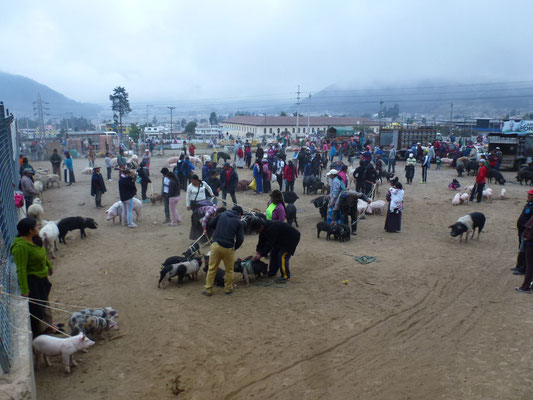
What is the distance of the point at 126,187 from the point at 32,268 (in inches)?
252

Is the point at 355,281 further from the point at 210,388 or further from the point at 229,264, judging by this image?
the point at 210,388

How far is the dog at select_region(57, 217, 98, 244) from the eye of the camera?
409 inches

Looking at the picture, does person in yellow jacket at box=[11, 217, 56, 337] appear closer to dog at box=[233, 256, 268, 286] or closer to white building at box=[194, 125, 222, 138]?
dog at box=[233, 256, 268, 286]

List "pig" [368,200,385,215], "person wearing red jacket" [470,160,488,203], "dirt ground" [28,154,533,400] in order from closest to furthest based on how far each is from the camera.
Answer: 1. "dirt ground" [28,154,533,400]
2. "pig" [368,200,385,215]
3. "person wearing red jacket" [470,160,488,203]

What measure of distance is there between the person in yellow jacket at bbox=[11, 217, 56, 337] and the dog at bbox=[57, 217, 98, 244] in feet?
16.9

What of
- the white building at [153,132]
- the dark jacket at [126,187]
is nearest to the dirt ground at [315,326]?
the dark jacket at [126,187]

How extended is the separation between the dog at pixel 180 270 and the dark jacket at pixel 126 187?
451 centimetres

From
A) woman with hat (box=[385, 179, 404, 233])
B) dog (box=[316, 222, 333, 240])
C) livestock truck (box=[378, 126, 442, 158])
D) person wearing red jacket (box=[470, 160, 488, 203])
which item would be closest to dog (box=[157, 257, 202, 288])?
dog (box=[316, 222, 333, 240])

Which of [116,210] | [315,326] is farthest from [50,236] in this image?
[315,326]

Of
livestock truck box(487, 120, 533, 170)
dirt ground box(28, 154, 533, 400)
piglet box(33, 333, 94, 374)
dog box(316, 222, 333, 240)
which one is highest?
livestock truck box(487, 120, 533, 170)

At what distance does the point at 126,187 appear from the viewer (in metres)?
11.6

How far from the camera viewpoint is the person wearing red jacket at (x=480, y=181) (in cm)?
1477

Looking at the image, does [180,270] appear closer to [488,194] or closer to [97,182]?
[97,182]

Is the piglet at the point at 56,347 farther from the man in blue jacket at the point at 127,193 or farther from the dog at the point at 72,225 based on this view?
the man in blue jacket at the point at 127,193
